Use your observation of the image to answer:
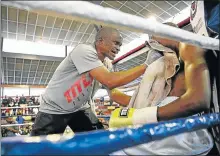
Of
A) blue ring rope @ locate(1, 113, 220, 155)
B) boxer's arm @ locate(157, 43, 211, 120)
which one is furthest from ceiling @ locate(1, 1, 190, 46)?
blue ring rope @ locate(1, 113, 220, 155)

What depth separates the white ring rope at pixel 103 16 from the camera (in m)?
0.44

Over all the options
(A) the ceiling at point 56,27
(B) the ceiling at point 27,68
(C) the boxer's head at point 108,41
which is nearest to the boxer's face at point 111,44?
(C) the boxer's head at point 108,41

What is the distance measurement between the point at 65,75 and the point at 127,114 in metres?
0.67

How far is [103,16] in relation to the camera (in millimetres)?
520

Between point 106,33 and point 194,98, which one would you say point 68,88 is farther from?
point 194,98

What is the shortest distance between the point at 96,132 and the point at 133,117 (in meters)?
0.33

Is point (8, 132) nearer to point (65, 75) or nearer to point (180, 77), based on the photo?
point (65, 75)

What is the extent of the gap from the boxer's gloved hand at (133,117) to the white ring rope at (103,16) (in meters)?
0.30

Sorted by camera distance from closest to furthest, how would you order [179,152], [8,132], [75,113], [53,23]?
[179,152]
[75,113]
[8,132]
[53,23]

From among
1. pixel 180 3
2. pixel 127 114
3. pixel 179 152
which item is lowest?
pixel 179 152

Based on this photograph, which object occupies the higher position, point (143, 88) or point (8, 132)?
point (143, 88)

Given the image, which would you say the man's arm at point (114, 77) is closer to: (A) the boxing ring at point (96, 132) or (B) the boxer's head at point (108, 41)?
(B) the boxer's head at point (108, 41)

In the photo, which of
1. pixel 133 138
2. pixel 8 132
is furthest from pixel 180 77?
pixel 8 132

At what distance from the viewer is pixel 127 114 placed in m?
0.82
